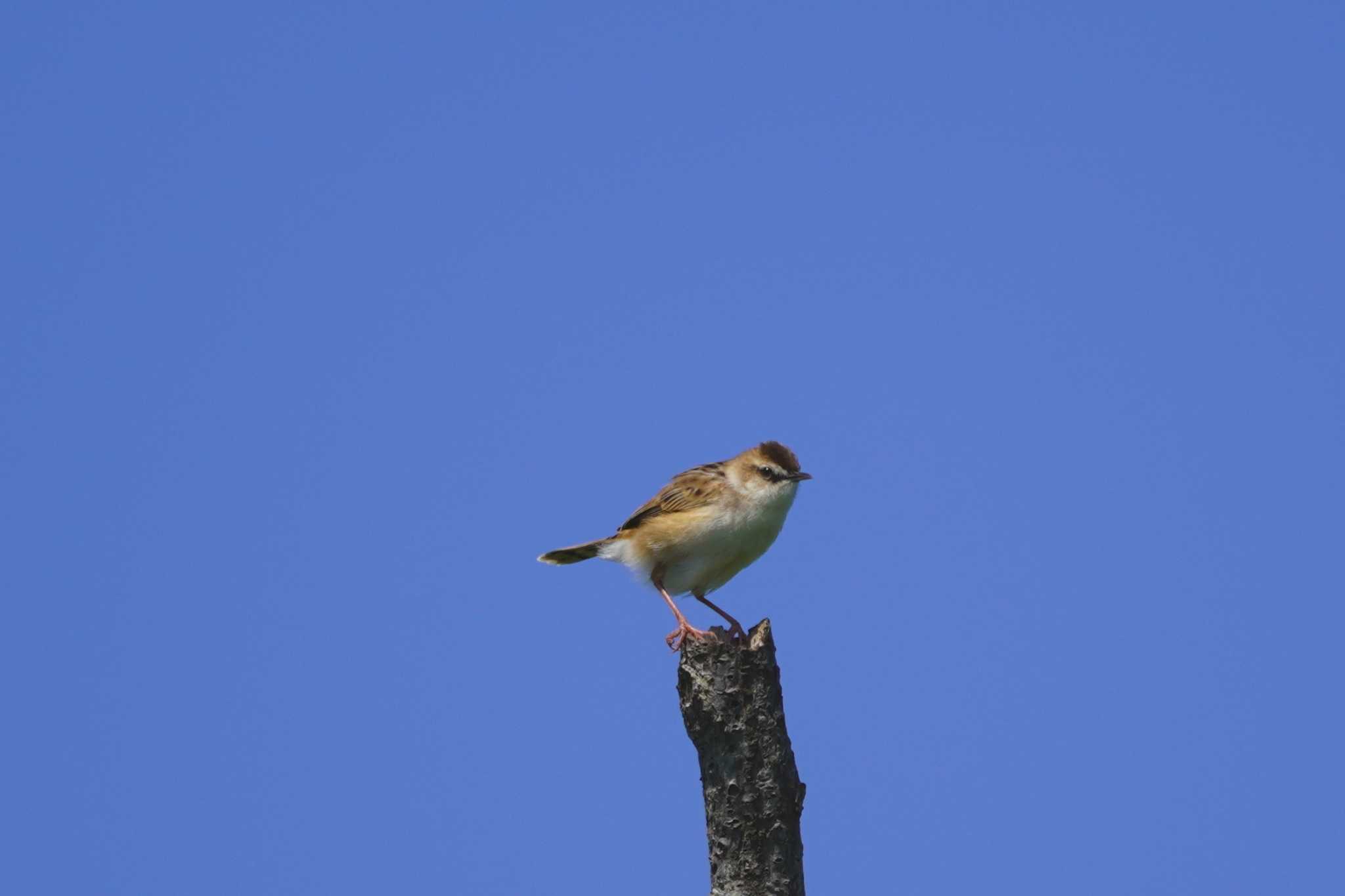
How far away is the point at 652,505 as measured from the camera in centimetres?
1202

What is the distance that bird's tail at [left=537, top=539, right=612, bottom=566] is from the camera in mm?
12383

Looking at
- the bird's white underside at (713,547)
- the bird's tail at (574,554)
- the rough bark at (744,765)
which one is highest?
the bird's tail at (574,554)

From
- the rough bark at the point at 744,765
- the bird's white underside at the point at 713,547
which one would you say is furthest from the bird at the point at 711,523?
the rough bark at the point at 744,765

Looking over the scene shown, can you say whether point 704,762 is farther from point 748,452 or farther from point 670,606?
point 748,452

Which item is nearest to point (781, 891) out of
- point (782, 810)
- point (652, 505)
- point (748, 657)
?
point (782, 810)

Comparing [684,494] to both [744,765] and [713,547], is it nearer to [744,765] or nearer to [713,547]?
[713,547]

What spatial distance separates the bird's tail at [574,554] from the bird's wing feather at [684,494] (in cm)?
32

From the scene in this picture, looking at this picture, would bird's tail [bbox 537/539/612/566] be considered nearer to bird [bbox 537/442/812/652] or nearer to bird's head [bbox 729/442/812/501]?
bird [bbox 537/442/812/652]

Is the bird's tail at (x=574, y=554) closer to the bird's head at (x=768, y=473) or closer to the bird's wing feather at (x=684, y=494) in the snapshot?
the bird's wing feather at (x=684, y=494)

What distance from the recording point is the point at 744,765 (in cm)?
801

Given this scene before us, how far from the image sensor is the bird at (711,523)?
1159cm

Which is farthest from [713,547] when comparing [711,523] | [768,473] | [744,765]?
[744,765]

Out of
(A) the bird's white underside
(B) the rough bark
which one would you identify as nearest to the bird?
(A) the bird's white underside

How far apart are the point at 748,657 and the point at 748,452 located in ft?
13.1
